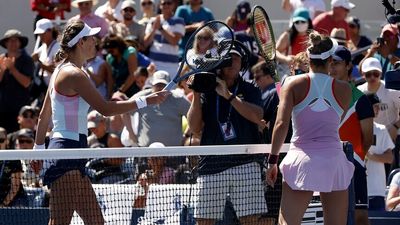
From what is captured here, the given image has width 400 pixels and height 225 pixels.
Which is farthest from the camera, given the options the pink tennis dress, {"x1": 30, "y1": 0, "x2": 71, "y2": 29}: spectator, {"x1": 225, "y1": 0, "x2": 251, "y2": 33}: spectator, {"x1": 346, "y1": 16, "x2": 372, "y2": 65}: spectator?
{"x1": 30, "y1": 0, "x2": 71, "y2": 29}: spectator

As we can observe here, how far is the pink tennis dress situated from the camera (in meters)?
7.60

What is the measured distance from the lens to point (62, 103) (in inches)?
304

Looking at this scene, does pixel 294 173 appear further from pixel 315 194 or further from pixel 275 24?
pixel 275 24

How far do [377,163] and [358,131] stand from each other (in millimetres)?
1531

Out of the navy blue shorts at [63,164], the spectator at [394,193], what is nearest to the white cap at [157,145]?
the spectator at [394,193]

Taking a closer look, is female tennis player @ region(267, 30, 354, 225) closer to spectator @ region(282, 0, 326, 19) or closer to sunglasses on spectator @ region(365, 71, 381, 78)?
sunglasses on spectator @ region(365, 71, 381, 78)

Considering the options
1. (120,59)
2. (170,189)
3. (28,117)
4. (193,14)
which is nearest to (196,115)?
(170,189)

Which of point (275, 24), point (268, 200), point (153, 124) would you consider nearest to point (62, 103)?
point (268, 200)

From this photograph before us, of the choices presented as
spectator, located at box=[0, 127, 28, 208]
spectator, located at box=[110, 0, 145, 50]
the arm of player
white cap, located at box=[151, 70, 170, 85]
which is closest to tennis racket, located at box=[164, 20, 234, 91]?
the arm of player

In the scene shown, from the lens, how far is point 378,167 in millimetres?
10188

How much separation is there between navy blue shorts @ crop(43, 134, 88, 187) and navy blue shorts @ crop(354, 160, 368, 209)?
87.7 inches

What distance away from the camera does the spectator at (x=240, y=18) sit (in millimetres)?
14523

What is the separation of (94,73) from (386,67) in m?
3.69

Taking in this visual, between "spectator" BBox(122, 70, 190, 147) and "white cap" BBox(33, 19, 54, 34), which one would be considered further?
"white cap" BBox(33, 19, 54, 34)
